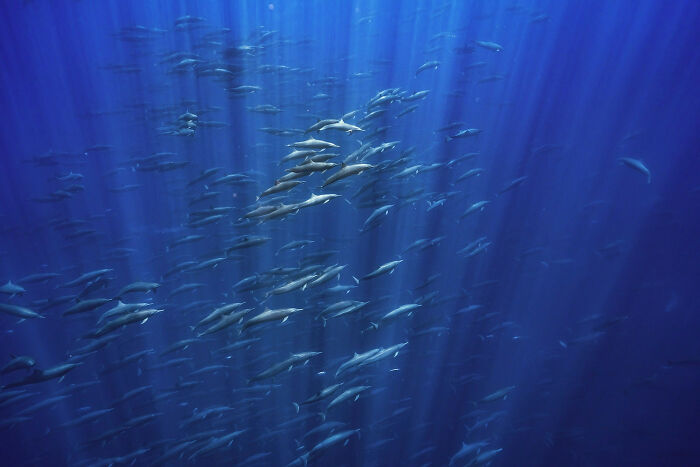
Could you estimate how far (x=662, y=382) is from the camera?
10.8m

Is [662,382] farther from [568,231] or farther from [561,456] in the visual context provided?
[568,231]

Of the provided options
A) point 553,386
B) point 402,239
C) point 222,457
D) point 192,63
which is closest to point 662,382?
point 553,386

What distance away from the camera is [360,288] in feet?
38.3

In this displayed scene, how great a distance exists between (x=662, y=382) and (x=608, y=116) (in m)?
14.1

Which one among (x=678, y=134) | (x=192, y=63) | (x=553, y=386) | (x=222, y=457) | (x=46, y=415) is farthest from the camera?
(x=678, y=134)

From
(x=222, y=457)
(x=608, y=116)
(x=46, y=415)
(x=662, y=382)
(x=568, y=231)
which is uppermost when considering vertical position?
(x=608, y=116)

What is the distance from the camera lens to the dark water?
691 centimetres

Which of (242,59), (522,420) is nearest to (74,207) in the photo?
(242,59)

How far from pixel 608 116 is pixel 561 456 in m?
17.2

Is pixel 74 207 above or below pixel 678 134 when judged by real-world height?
below

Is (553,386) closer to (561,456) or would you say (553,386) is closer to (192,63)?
(561,456)

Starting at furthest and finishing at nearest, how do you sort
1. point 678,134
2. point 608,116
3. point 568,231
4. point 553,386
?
point 608,116 < point 678,134 < point 568,231 < point 553,386

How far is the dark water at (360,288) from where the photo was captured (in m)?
6.91

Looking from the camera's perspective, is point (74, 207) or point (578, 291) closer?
point (578, 291)
